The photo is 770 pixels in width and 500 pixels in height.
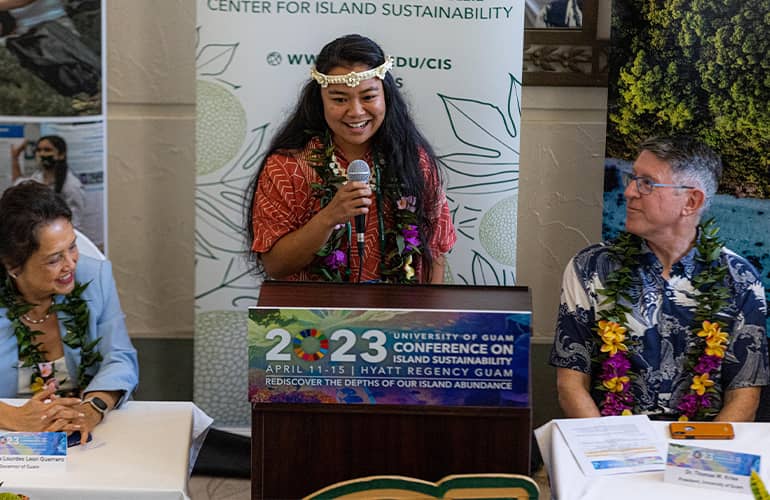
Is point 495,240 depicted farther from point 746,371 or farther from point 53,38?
point 53,38

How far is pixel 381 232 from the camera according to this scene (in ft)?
9.31

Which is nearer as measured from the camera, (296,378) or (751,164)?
(296,378)

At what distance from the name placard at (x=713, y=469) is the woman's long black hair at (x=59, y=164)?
2.55 metres

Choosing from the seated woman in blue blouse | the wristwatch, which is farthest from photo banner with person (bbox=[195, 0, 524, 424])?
the wristwatch

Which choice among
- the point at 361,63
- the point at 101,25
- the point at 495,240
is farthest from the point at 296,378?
the point at 101,25

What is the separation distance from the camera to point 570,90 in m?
4.07

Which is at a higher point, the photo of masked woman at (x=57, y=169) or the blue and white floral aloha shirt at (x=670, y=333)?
the photo of masked woman at (x=57, y=169)

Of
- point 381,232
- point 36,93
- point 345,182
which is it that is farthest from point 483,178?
point 36,93

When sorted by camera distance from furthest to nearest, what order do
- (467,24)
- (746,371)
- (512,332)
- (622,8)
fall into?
(622,8) < (467,24) < (746,371) < (512,332)

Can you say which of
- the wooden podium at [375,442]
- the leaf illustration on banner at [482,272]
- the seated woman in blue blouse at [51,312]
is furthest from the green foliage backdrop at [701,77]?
the wooden podium at [375,442]

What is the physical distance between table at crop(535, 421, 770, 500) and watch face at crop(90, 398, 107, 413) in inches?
39.7

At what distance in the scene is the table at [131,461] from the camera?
1.94 meters

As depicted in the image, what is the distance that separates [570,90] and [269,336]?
266 centimetres

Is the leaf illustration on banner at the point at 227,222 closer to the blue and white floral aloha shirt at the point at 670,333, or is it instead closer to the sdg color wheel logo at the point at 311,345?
the blue and white floral aloha shirt at the point at 670,333
